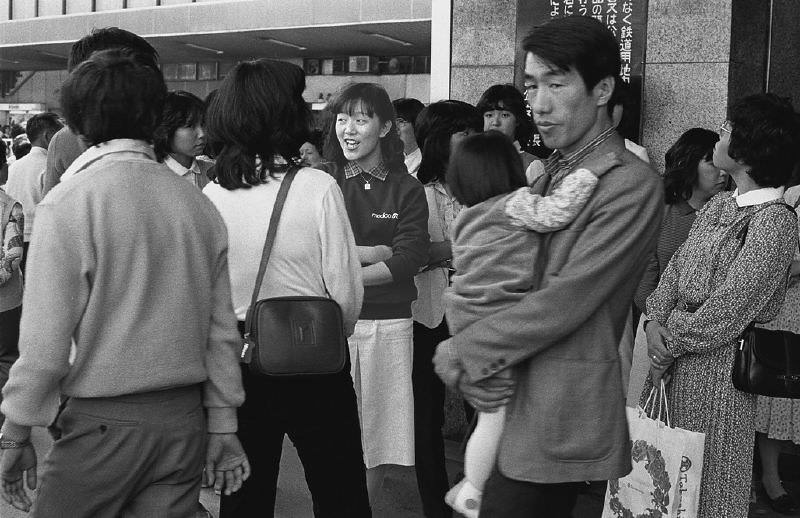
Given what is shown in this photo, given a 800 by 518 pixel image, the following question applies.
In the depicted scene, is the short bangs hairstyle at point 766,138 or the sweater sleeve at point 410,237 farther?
the sweater sleeve at point 410,237

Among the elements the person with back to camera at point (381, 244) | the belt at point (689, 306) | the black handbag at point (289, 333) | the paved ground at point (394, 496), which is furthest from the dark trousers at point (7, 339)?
the belt at point (689, 306)

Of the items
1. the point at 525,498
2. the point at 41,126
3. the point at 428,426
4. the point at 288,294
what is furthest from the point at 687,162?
the point at 41,126

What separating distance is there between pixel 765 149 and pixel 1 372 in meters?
4.23

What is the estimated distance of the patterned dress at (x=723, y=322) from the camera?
11.6 ft

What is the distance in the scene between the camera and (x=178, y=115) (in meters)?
5.20

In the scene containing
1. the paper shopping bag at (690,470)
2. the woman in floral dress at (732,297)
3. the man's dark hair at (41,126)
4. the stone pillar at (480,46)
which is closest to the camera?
the paper shopping bag at (690,470)

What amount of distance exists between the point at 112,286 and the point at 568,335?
1129 millimetres

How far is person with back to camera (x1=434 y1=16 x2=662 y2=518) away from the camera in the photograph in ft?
7.53

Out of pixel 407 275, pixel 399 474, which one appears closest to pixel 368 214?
pixel 407 275

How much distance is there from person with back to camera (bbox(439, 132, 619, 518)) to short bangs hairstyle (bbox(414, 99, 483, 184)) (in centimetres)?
222

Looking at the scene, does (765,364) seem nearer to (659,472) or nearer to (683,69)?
(659,472)

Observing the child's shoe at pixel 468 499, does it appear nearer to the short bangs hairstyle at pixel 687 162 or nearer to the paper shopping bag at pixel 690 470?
the paper shopping bag at pixel 690 470

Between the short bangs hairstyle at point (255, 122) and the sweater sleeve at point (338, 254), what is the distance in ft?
0.67

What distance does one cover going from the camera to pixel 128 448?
2465mm
